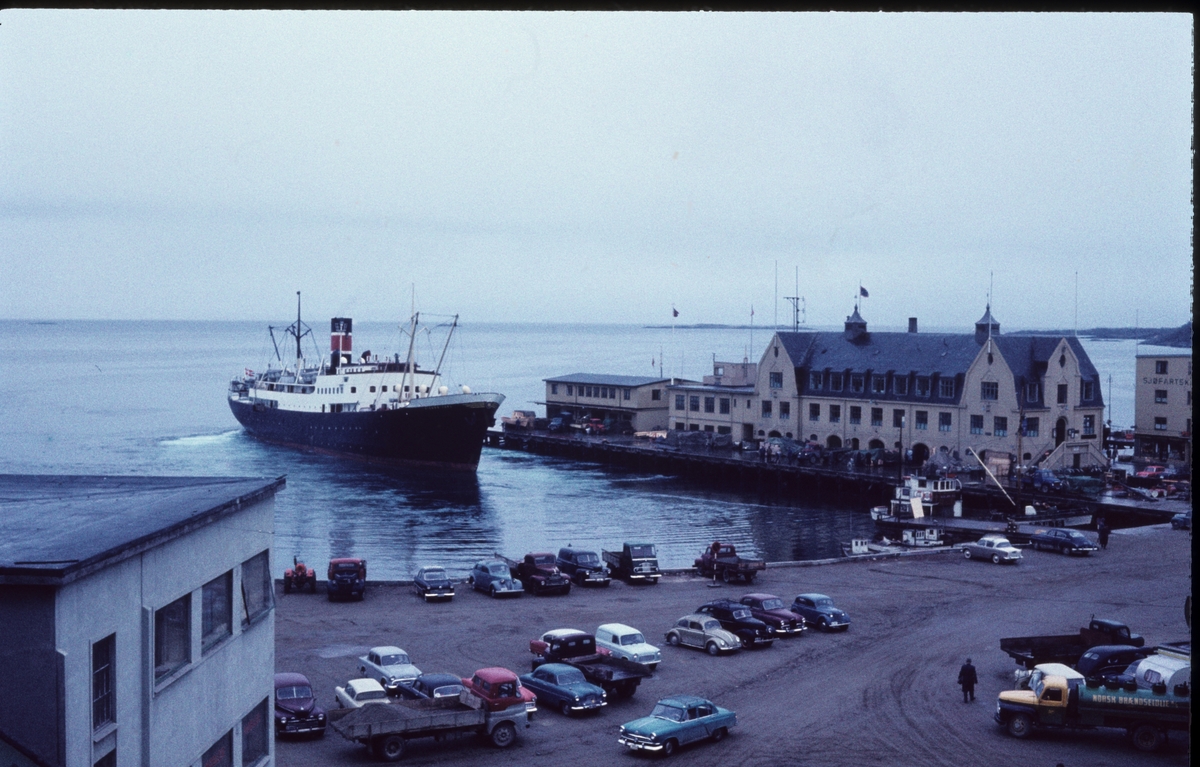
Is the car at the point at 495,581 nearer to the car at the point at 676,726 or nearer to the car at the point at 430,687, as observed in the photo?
the car at the point at 430,687

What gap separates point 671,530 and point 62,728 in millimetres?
37878

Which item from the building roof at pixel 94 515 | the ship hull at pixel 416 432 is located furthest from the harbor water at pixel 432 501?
the building roof at pixel 94 515

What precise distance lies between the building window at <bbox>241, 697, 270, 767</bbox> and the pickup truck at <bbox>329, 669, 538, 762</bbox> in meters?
4.79

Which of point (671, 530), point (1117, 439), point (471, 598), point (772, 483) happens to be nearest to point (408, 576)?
point (471, 598)

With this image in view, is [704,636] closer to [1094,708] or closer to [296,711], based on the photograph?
[1094,708]

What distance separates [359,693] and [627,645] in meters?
5.15

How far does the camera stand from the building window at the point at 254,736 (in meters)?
10.2

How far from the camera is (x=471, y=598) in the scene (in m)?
27.0

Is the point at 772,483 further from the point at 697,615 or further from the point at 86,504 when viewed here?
the point at 86,504

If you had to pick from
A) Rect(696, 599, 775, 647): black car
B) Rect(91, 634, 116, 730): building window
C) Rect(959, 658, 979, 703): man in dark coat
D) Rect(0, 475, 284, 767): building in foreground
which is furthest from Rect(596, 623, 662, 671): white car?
Rect(91, 634, 116, 730): building window

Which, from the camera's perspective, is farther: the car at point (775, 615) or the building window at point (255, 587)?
the car at point (775, 615)

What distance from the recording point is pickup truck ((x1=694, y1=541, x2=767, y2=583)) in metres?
28.7

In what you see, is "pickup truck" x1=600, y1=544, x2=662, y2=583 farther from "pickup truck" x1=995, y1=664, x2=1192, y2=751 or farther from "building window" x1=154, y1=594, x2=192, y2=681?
"building window" x1=154, y1=594, x2=192, y2=681

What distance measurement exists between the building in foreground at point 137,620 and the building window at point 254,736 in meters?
0.02
